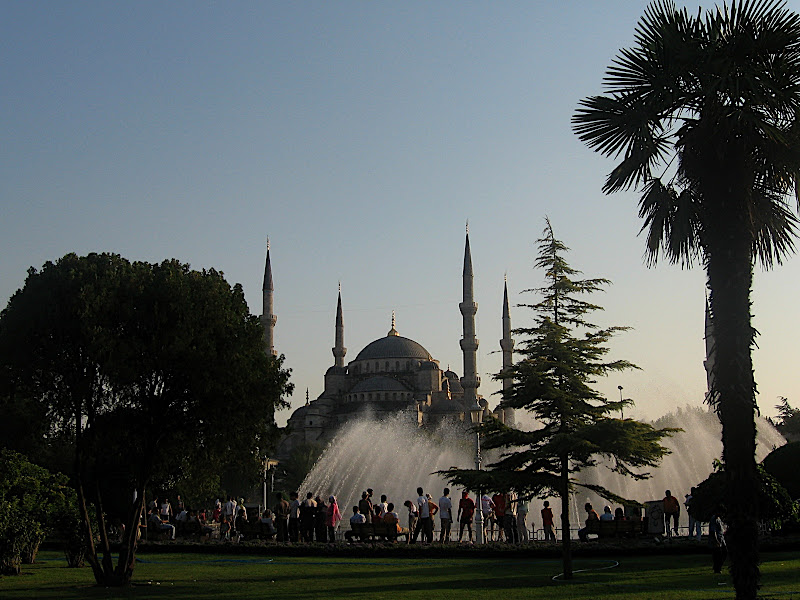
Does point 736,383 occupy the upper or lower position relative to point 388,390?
lower

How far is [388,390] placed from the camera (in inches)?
3563

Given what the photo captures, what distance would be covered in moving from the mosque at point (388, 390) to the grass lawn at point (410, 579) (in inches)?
2226

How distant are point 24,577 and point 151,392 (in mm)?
3745

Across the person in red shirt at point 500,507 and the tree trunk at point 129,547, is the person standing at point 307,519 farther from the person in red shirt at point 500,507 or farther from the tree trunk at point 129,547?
the tree trunk at point 129,547

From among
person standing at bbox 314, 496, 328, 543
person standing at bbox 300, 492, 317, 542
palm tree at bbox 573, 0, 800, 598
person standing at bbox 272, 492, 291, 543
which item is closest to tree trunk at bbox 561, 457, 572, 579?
palm tree at bbox 573, 0, 800, 598

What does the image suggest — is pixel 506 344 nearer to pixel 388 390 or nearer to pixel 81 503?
pixel 388 390

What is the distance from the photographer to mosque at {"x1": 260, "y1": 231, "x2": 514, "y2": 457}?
81.8 meters

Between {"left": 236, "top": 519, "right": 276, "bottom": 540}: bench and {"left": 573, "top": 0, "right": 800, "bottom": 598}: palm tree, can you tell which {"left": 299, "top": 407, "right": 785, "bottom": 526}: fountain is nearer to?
{"left": 236, "top": 519, "right": 276, "bottom": 540}: bench

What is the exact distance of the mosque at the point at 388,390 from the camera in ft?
268

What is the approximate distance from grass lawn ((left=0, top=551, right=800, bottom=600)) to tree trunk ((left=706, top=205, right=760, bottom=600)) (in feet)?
5.03

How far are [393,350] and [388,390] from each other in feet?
27.8

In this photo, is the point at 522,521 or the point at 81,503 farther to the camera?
the point at 522,521

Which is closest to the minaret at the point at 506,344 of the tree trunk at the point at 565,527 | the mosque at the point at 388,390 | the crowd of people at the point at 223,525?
the mosque at the point at 388,390

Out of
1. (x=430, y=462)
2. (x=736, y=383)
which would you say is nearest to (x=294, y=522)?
(x=736, y=383)
